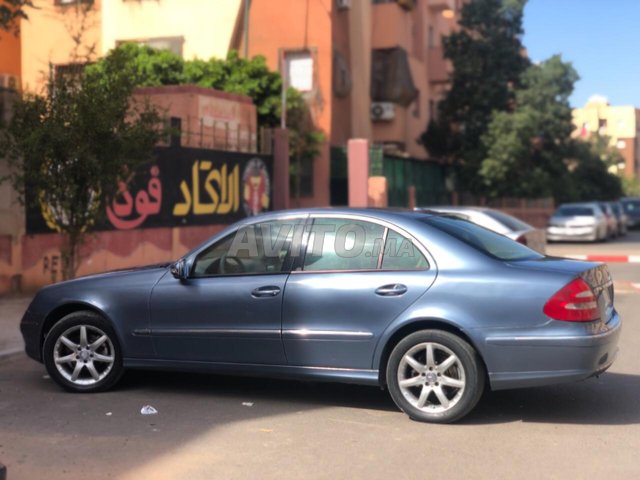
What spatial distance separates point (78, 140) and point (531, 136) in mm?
24458

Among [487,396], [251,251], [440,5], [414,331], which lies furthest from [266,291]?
[440,5]

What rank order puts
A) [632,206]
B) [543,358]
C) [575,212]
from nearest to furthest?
1. [543,358]
2. [575,212]
3. [632,206]

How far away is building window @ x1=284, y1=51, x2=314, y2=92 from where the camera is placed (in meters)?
25.8

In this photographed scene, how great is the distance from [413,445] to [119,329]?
2734 millimetres

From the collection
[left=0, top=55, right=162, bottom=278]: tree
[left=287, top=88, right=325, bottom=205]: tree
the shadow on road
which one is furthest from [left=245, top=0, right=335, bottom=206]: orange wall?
the shadow on road

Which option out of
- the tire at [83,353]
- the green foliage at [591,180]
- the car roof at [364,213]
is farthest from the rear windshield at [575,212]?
the tire at [83,353]

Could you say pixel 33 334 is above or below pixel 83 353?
above

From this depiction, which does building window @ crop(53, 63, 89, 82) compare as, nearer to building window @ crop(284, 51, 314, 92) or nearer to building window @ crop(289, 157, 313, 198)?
building window @ crop(289, 157, 313, 198)

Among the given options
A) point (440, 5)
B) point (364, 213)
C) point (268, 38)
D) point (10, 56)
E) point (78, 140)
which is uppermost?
point (440, 5)

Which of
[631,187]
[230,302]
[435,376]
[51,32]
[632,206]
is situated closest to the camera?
[435,376]

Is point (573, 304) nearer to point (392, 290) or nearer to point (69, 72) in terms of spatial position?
point (392, 290)

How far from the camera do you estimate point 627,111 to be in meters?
110

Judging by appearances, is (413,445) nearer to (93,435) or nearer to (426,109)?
(93,435)

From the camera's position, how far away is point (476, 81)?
106 feet
